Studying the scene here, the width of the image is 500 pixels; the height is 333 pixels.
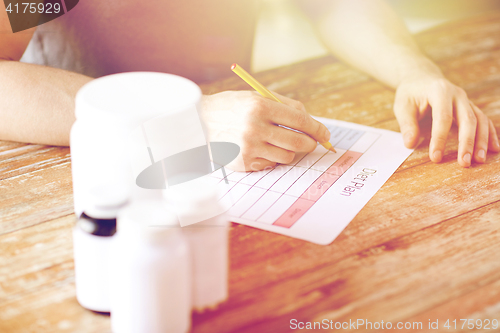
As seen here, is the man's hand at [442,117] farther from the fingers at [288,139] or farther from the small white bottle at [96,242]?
the small white bottle at [96,242]

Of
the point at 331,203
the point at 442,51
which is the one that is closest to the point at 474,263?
the point at 331,203

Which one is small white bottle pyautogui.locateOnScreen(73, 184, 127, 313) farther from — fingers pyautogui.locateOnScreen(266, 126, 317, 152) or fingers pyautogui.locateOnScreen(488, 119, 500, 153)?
fingers pyautogui.locateOnScreen(488, 119, 500, 153)

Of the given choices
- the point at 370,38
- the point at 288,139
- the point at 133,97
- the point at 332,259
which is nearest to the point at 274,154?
the point at 288,139

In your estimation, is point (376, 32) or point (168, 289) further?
point (376, 32)

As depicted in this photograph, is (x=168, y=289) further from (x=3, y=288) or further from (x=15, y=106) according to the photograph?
(x=15, y=106)

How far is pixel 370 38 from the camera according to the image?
4.06 feet

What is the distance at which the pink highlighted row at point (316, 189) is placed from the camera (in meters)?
0.64

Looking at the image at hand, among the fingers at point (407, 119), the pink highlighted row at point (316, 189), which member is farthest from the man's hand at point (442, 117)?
the pink highlighted row at point (316, 189)

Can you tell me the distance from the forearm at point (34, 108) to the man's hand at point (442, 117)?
2.18 ft

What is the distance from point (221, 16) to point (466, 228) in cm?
93

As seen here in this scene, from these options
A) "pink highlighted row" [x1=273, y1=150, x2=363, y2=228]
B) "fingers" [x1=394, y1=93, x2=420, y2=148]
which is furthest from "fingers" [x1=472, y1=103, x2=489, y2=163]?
"pink highlighted row" [x1=273, y1=150, x2=363, y2=228]

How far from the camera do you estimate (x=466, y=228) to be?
24.5 inches

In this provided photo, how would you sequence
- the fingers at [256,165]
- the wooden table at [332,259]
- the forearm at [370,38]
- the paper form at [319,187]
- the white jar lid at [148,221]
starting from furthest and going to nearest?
the forearm at [370,38] → the fingers at [256,165] → the paper form at [319,187] → the wooden table at [332,259] → the white jar lid at [148,221]

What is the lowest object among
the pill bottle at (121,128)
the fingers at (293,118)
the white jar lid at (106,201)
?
the fingers at (293,118)
